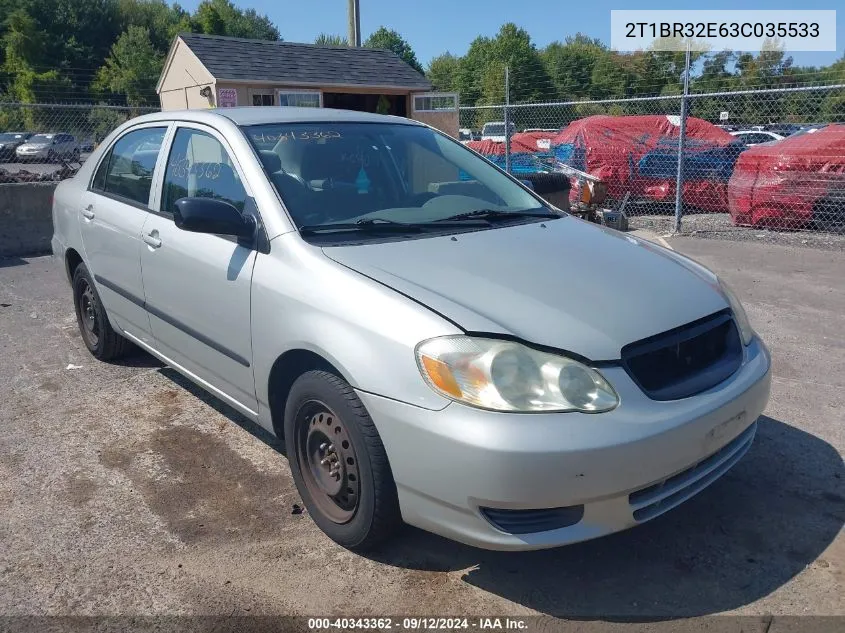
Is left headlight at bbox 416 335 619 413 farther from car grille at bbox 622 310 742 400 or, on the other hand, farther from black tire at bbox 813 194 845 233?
black tire at bbox 813 194 845 233

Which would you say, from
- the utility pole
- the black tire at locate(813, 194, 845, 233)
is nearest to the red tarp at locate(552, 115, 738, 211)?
the black tire at locate(813, 194, 845, 233)

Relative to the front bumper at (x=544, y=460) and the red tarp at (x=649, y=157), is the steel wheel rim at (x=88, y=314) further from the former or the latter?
the red tarp at (x=649, y=157)

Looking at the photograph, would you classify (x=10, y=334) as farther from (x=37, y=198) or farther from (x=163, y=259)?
(x=37, y=198)

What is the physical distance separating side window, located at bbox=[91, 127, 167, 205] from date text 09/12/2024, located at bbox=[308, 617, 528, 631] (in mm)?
2580

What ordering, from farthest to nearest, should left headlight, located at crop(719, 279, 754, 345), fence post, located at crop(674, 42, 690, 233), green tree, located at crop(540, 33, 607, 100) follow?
green tree, located at crop(540, 33, 607, 100)
fence post, located at crop(674, 42, 690, 233)
left headlight, located at crop(719, 279, 754, 345)

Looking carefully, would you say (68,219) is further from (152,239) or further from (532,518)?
(532,518)

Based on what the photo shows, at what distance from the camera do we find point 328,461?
291 cm

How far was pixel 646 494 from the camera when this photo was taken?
251 centimetres

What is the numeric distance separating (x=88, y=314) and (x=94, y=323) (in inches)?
6.7

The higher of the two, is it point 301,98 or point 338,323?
point 301,98

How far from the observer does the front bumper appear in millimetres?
2297

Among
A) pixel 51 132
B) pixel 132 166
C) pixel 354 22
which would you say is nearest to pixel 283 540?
pixel 132 166

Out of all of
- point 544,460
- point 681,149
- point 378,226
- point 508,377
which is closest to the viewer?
point 544,460

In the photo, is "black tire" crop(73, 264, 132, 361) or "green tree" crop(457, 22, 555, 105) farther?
"green tree" crop(457, 22, 555, 105)
